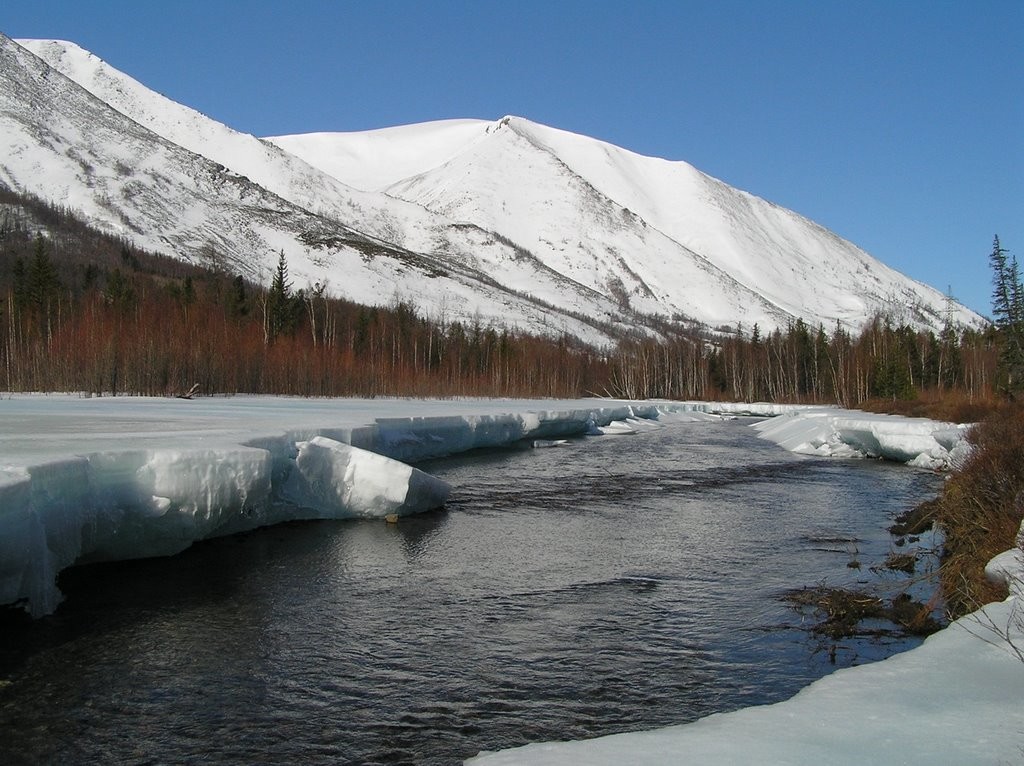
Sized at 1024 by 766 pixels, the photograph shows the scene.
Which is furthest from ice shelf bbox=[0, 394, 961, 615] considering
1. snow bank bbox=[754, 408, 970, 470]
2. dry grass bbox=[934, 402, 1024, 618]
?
snow bank bbox=[754, 408, 970, 470]

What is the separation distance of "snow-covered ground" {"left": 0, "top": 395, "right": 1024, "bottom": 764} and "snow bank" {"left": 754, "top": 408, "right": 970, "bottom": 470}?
185 centimetres

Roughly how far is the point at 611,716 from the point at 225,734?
2.94 meters

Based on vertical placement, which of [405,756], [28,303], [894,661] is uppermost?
[28,303]

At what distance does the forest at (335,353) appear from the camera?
118ft

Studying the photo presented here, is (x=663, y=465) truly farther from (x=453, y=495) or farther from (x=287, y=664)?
(x=287, y=664)

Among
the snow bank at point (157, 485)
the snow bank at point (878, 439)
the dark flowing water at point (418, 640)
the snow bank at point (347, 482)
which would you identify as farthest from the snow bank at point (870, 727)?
the snow bank at point (878, 439)

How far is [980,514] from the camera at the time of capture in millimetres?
10562

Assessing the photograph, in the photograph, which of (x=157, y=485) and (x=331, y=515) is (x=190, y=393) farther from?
(x=157, y=485)

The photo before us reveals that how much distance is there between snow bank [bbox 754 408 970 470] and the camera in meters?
25.4

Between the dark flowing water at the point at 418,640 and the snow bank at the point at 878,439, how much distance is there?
1203cm

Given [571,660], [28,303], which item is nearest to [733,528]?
[571,660]

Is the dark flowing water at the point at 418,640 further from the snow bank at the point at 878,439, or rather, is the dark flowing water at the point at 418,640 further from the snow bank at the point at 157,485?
the snow bank at the point at 878,439

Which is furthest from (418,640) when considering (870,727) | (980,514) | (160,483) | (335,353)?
(335,353)

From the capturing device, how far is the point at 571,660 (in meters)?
7.87
